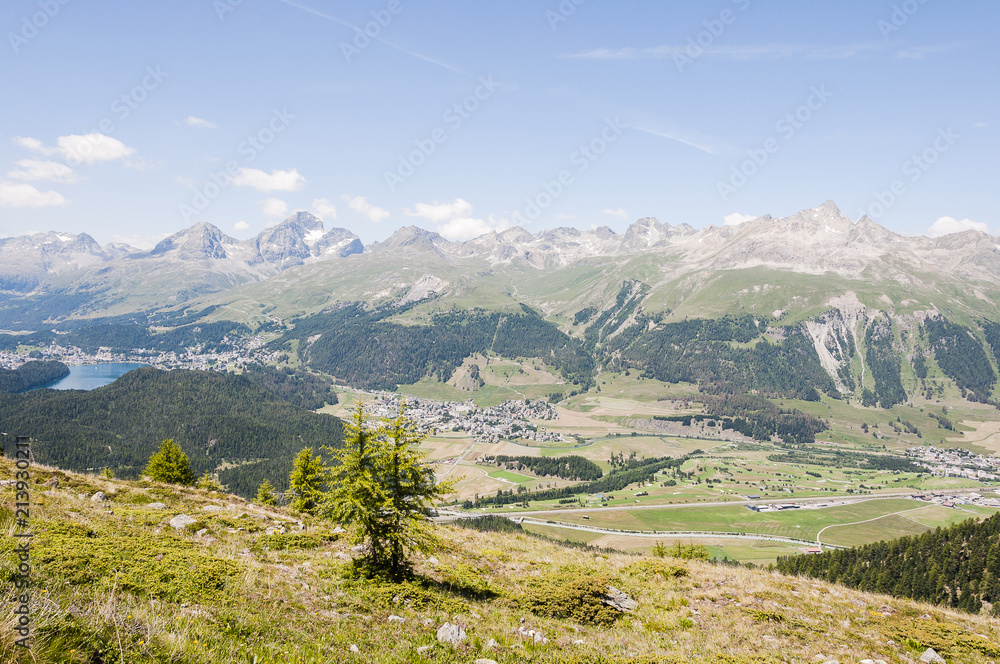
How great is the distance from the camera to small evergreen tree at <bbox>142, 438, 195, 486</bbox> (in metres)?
52.4

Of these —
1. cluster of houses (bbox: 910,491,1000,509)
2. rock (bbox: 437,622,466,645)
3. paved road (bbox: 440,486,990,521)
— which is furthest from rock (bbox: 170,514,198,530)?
cluster of houses (bbox: 910,491,1000,509)

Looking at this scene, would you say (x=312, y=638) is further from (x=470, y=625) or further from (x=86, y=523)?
(x=86, y=523)

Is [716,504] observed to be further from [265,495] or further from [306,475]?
[306,475]

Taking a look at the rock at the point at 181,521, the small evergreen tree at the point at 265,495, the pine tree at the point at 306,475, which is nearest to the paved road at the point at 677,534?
the small evergreen tree at the point at 265,495

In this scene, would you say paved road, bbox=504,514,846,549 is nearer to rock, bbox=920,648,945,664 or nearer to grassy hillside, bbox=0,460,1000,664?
grassy hillside, bbox=0,460,1000,664

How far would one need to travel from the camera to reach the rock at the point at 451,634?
43.2ft

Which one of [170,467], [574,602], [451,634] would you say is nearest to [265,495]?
[170,467]

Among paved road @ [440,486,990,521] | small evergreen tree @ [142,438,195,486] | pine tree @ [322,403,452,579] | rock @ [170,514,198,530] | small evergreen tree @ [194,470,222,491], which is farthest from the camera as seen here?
paved road @ [440,486,990,521]

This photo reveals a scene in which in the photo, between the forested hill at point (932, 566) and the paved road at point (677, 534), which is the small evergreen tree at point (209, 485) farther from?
the paved road at point (677, 534)

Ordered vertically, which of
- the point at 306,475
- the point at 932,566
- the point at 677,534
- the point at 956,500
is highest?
the point at 306,475

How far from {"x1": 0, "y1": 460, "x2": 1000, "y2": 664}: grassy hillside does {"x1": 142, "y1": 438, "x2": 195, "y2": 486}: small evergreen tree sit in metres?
30.4

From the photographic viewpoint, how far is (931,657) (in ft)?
49.9

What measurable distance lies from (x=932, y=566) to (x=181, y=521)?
98.0 m

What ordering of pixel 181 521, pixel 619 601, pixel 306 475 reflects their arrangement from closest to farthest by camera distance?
pixel 619 601 → pixel 181 521 → pixel 306 475
